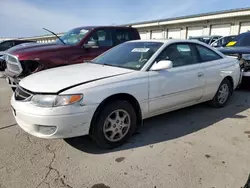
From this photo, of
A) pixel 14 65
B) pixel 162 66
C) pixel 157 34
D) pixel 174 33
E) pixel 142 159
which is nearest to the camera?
pixel 142 159

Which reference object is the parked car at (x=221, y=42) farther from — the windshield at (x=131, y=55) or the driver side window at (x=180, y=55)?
the windshield at (x=131, y=55)

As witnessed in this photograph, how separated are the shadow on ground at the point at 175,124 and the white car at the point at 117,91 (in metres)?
0.22

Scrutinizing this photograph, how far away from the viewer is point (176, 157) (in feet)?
9.17

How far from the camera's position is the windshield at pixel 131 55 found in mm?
3383

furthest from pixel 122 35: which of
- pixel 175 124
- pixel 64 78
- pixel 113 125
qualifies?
pixel 113 125

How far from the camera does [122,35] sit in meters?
6.58

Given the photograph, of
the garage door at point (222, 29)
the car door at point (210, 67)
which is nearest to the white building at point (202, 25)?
the garage door at point (222, 29)

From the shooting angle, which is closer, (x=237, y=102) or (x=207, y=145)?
(x=207, y=145)

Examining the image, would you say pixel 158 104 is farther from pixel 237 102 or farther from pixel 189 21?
pixel 189 21

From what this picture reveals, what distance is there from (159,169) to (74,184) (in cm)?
97

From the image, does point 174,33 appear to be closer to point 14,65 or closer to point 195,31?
point 195,31

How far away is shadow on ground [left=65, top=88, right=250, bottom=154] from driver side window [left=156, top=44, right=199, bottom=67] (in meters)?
1.04

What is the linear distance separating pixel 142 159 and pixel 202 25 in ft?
80.7

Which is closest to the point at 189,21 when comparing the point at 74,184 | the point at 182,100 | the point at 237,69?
the point at 237,69
